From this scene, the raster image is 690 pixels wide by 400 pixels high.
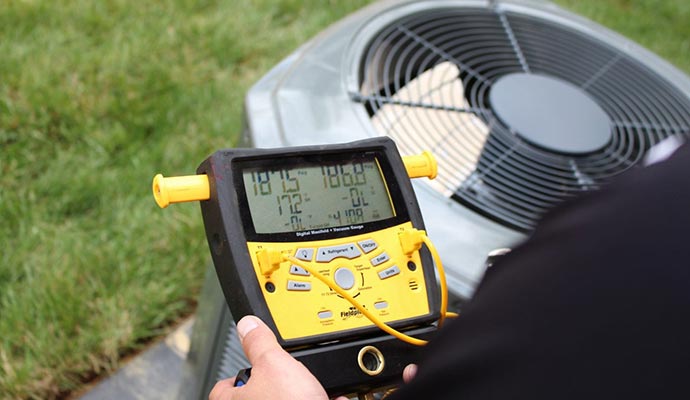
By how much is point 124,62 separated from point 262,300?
165 cm

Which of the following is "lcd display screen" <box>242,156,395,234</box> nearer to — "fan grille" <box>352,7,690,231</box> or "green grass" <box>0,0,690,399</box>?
"fan grille" <box>352,7,690,231</box>

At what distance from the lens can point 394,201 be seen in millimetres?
884

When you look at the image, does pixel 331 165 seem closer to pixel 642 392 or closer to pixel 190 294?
pixel 642 392

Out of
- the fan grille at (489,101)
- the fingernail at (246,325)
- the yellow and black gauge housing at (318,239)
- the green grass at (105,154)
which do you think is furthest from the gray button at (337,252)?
the green grass at (105,154)

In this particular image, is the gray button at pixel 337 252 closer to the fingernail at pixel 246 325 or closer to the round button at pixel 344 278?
the round button at pixel 344 278

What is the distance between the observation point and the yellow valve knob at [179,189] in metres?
0.76

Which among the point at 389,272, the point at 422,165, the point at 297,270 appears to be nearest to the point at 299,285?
the point at 297,270

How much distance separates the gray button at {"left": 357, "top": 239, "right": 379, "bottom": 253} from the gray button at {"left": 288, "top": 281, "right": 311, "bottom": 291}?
0.09 m

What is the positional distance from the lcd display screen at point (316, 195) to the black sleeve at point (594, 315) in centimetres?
41

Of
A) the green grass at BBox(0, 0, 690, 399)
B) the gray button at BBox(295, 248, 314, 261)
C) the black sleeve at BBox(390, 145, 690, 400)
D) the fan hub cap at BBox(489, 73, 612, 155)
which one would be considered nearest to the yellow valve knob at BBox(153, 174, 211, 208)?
the gray button at BBox(295, 248, 314, 261)

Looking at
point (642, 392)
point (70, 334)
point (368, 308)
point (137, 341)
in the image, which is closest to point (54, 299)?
point (70, 334)

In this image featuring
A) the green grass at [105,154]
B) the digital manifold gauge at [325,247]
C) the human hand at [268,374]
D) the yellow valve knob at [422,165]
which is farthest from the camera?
the green grass at [105,154]

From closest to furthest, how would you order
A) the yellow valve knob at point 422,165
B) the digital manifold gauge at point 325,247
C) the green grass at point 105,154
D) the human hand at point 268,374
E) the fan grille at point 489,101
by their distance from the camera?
the human hand at point 268,374 → the digital manifold gauge at point 325,247 → the yellow valve knob at point 422,165 → the fan grille at point 489,101 → the green grass at point 105,154

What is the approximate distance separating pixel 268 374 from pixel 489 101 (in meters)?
0.71
